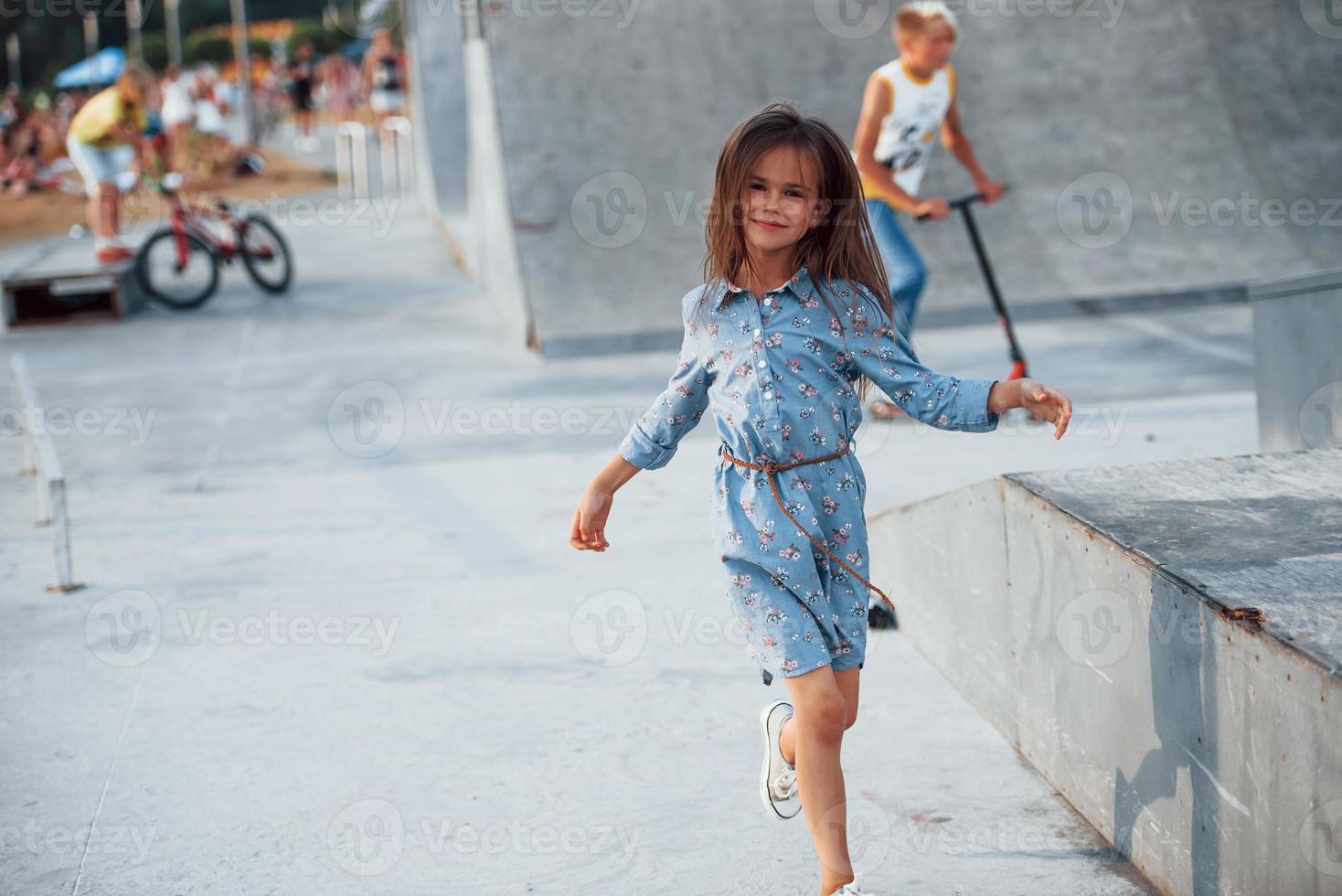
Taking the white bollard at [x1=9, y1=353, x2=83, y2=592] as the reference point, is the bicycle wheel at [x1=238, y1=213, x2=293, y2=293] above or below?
above

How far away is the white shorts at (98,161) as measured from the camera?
39.8ft

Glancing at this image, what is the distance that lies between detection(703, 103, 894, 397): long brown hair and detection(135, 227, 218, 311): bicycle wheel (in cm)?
1030

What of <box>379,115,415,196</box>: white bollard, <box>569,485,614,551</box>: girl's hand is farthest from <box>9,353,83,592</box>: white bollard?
<box>379,115,415,196</box>: white bollard

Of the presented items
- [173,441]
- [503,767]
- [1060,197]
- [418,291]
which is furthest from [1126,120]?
[503,767]

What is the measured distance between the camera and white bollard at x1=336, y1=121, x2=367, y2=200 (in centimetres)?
2184

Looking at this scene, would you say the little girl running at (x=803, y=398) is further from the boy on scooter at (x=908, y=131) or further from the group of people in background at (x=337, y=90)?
the group of people in background at (x=337, y=90)

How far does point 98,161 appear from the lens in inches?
479

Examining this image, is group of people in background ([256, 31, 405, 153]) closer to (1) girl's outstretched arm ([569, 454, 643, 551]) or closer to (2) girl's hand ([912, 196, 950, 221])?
(2) girl's hand ([912, 196, 950, 221])

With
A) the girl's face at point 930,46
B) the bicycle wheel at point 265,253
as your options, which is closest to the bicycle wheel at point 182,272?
the bicycle wheel at point 265,253

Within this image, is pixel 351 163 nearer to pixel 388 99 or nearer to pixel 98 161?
pixel 388 99

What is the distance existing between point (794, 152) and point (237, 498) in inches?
176

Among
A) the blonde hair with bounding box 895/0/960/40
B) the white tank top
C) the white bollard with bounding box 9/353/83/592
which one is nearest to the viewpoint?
the white bollard with bounding box 9/353/83/592

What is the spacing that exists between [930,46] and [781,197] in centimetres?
411

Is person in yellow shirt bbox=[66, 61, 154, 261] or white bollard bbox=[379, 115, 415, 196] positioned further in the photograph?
white bollard bbox=[379, 115, 415, 196]
